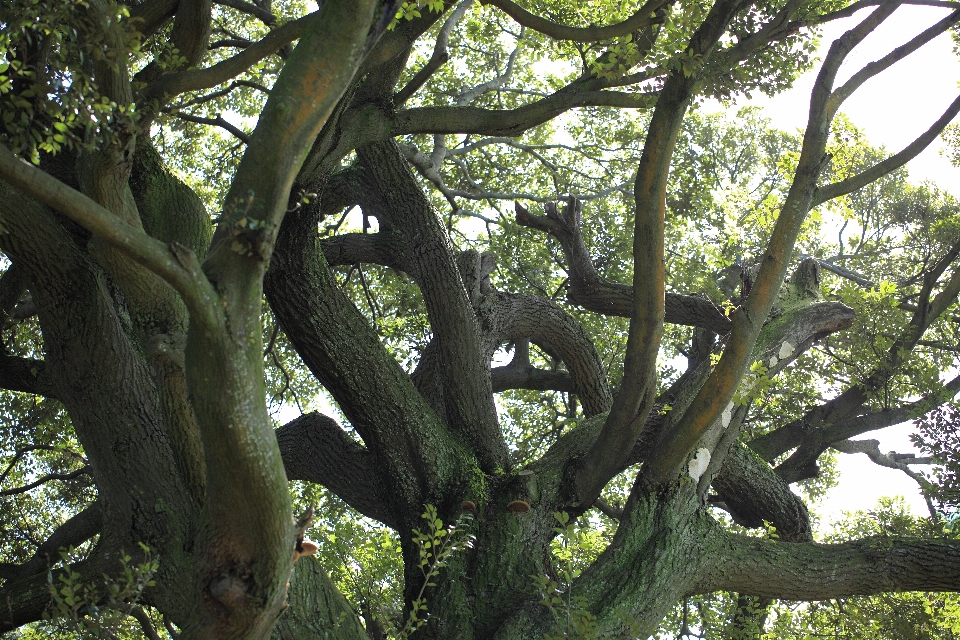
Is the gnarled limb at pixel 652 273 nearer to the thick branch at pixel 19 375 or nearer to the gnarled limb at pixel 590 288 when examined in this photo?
the gnarled limb at pixel 590 288

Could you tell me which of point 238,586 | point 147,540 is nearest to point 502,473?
point 147,540

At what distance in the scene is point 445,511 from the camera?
5.54 meters

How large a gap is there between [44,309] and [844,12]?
5067 millimetres

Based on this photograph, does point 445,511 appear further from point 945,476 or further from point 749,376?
point 945,476

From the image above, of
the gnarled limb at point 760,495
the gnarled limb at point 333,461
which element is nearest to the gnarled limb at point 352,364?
the gnarled limb at point 333,461

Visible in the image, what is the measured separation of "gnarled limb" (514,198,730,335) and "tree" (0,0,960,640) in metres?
0.03

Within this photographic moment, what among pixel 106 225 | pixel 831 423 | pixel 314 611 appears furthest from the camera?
pixel 831 423

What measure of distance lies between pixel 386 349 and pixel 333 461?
34.8 inches

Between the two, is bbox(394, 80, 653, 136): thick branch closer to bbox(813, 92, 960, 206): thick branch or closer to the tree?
the tree

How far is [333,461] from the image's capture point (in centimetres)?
614

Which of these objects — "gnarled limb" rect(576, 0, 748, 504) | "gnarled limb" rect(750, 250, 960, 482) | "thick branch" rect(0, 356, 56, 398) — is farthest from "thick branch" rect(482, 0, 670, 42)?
"gnarled limb" rect(750, 250, 960, 482)

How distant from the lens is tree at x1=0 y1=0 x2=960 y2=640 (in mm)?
3084

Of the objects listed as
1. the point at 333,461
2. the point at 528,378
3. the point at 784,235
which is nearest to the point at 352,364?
the point at 333,461

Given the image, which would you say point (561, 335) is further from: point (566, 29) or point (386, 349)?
point (566, 29)
